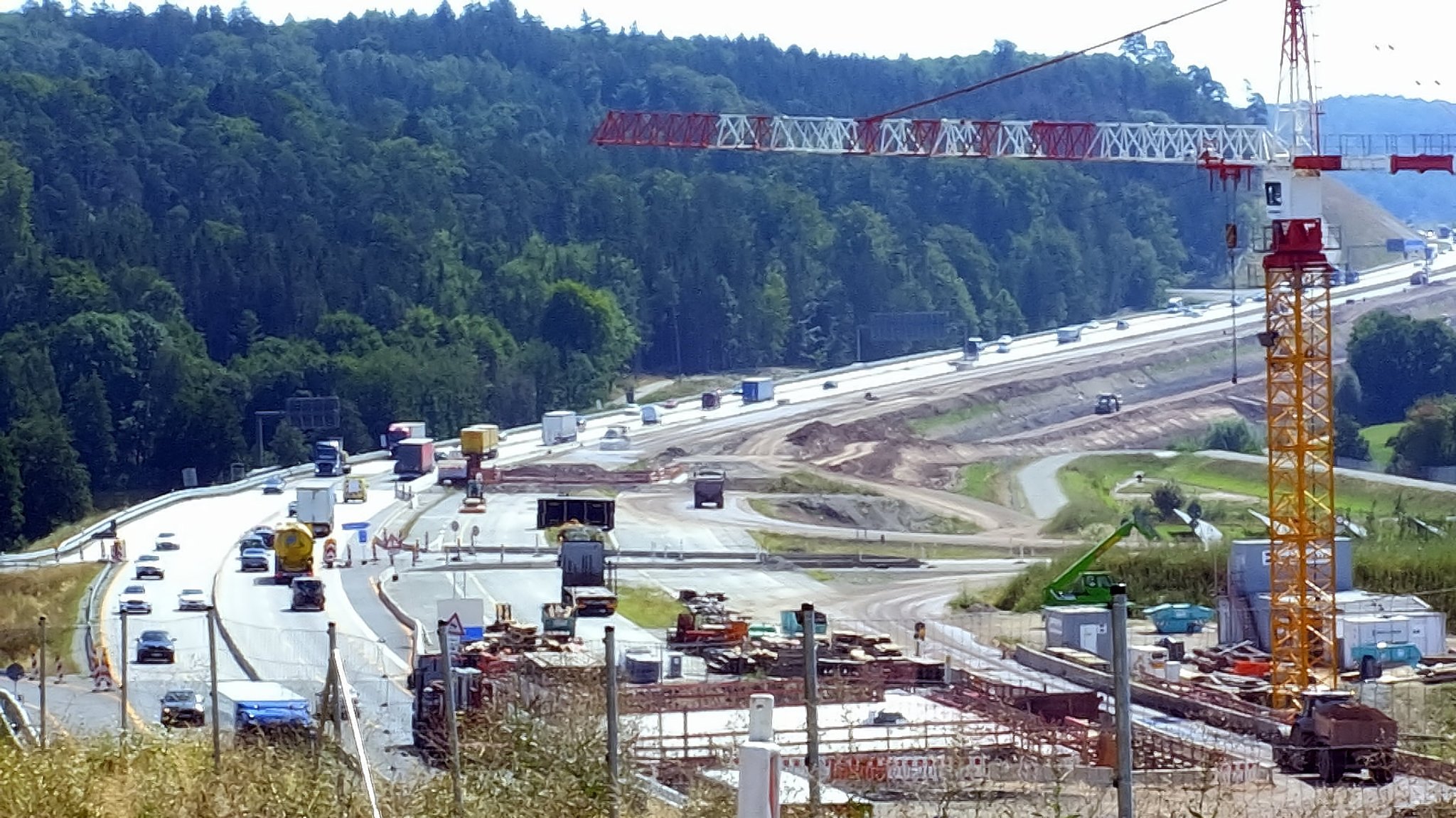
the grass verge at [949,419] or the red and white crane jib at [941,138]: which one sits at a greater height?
the red and white crane jib at [941,138]

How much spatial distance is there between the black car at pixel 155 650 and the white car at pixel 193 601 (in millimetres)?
5482

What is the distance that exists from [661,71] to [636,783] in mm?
163468

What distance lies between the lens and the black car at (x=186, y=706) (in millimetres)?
20797

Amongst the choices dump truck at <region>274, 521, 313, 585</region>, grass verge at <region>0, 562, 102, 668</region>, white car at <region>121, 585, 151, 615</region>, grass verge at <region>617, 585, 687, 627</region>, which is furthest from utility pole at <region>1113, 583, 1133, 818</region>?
dump truck at <region>274, 521, 313, 585</region>

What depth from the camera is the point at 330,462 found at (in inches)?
2709

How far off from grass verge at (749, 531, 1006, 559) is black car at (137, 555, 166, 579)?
1355 centimetres

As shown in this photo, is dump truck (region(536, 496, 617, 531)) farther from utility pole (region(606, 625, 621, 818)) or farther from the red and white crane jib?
utility pole (region(606, 625, 621, 818))

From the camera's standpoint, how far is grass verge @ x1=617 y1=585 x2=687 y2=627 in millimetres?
39438

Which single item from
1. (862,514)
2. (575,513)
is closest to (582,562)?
(575,513)

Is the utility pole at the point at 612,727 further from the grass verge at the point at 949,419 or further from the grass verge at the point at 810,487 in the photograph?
the grass verge at the point at 949,419

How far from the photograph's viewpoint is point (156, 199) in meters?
106

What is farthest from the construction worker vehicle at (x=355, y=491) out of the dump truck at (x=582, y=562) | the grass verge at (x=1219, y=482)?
the grass verge at (x=1219, y=482)

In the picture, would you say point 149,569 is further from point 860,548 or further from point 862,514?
point 862,514

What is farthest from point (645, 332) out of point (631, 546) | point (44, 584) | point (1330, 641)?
point (1330, 641)
